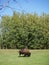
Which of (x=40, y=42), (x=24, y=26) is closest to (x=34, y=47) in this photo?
(x=40, y=42)

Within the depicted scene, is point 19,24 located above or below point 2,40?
above

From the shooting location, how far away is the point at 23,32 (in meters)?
54.9

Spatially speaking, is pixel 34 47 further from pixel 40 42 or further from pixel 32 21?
pixel 32 21

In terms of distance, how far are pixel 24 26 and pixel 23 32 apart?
1.62 meters

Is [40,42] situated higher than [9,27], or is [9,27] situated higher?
[9,27]

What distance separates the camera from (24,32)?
5519cm

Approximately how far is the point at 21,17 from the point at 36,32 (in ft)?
18.2

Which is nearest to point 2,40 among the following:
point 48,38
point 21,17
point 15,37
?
point 15,37

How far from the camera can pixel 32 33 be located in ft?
182

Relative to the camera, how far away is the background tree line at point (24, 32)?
55.5 metres

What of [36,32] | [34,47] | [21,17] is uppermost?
[21,17]

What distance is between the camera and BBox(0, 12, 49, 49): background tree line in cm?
5550

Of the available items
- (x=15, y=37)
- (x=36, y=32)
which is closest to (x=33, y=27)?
(x=36, y=32)

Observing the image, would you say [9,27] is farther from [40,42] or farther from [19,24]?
[40,42]
